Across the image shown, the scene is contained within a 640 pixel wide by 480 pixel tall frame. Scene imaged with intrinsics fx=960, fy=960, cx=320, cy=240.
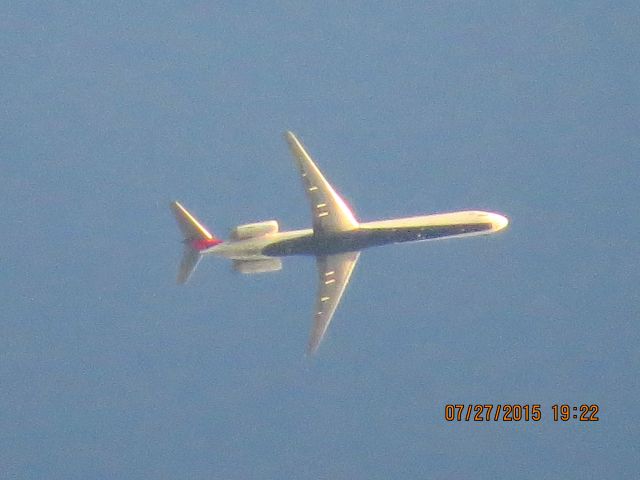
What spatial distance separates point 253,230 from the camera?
59125mm

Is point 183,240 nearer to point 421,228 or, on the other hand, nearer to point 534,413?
point 421,228

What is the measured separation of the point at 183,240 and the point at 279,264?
686 cm

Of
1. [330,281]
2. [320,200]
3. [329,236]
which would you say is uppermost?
[320,200]

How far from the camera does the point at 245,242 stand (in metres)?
59.2

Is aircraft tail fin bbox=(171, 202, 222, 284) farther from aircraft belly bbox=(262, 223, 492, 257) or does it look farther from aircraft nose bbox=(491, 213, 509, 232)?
aircraft nose bbox=(491, 213, 509, 232)

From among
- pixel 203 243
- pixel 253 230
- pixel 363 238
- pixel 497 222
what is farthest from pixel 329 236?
pixel 497 222

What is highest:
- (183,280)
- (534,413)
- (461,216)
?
(461,216)

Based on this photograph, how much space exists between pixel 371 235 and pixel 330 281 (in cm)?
388

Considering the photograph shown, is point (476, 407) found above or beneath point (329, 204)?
beneath

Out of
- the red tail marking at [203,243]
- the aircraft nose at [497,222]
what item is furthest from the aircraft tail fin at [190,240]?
the aircraft nose at [497,222]

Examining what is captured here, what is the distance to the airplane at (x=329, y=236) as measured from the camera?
5733 cm

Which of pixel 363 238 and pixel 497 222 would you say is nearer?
pixel 363 238

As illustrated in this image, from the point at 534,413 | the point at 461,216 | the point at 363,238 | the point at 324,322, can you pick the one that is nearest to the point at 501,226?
the point at 461,216

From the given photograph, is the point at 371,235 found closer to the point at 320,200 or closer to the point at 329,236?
the point at 329,236
